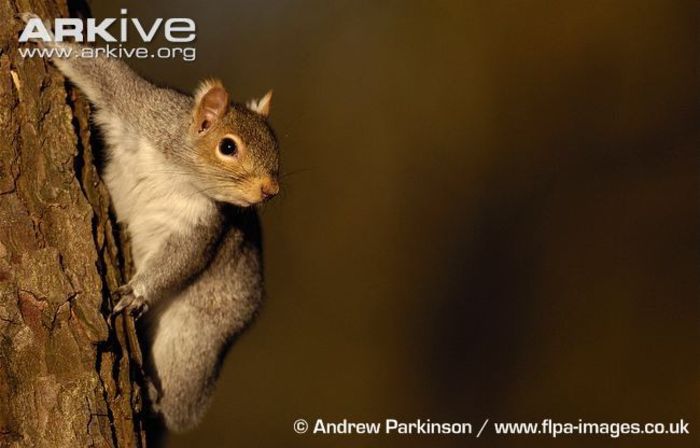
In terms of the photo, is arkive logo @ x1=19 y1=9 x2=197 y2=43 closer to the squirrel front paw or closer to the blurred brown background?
the blurred brown background

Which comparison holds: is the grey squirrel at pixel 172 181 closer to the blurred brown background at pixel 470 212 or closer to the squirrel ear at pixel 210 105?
the squirrel ear at pixel 210 105

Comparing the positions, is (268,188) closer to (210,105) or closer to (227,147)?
(227,147)

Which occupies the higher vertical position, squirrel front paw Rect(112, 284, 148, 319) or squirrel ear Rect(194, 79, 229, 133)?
squirrel ear Rect(194, 79, 229, 133)

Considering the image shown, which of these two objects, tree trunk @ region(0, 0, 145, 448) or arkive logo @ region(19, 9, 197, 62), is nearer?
tree trunk @ region(0, 0, 145, 448)

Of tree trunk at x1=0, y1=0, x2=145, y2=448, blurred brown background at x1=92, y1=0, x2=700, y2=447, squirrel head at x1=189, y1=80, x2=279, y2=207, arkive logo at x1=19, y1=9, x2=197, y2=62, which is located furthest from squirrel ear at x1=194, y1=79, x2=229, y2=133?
blurred brown background at x1=92, y1=0, x2=700, y2=447

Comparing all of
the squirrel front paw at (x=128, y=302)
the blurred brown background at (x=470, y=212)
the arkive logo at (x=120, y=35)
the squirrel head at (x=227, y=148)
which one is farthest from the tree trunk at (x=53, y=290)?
the blurred brown background at (x=470, y=212)
